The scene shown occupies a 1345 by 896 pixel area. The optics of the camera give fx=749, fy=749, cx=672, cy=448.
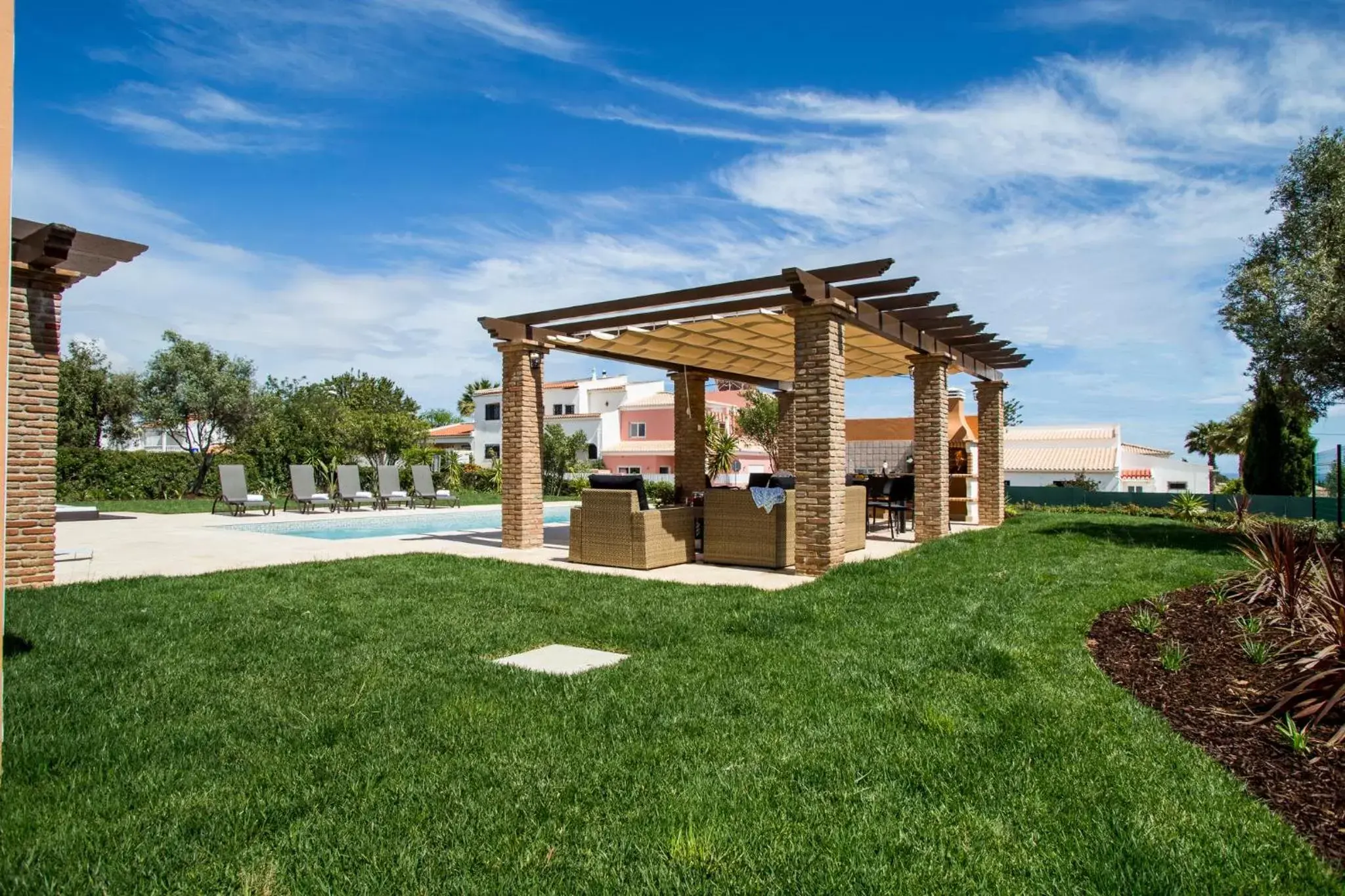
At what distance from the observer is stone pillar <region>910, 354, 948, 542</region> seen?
42.2 feet

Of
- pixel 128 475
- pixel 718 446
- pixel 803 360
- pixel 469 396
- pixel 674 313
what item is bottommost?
pixel 128 475

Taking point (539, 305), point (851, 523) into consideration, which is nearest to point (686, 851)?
point (851, 523)

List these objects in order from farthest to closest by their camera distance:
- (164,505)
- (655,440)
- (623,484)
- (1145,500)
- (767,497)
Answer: (655,440) < (1145,500) < (164,505) < (623,484) < (767,497)

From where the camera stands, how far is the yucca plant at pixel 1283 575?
5941 millimetres

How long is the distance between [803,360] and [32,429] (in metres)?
8.64

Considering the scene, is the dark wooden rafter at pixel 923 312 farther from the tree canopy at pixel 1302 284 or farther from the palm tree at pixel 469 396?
the palm tree at pixel 469 396

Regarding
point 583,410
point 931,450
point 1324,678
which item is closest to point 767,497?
point 931,450

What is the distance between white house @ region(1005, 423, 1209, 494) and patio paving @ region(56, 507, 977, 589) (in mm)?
39130

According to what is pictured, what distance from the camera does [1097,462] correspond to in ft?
162

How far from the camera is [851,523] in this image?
11.1 metres

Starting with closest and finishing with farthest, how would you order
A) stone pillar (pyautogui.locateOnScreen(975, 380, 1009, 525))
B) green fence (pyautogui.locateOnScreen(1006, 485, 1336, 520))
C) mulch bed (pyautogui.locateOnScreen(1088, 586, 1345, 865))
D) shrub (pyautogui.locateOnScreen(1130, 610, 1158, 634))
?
mulch bed (pyautogui.locateOnScreen(1088, 586, 1345, 865))
shrub (pyautogui.locateOnScreen(1130, 610, 1158, 634))
stone pillar (pyautogui.locateOnScreen(975, 380, 1009, 525))
green fence (pyautogui.locateOnScreen(1006, 485, 1336, 520))

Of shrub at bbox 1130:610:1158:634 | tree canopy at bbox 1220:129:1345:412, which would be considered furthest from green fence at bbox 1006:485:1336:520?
shrub at bbox 1130:610:1158:634

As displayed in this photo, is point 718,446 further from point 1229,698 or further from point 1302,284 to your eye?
point 1229,698

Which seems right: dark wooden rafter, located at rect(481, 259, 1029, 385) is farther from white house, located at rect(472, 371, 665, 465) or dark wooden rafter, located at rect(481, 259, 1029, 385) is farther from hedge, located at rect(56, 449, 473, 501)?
white house, located at rect(472, 371, 665, 465)
